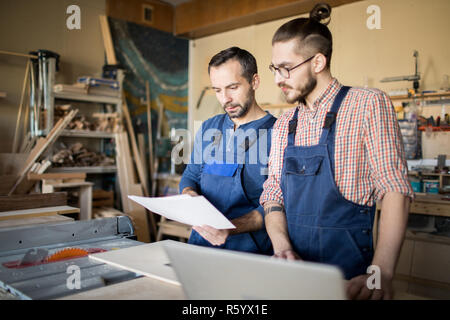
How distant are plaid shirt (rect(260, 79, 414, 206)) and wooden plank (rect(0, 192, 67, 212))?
153 cm

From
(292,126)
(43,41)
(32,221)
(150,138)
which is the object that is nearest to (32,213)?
(32,221)

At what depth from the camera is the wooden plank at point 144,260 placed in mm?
1105

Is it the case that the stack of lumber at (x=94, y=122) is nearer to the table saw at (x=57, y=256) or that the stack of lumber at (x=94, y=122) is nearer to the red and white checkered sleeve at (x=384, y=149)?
the table saw at (x=57, y=256)

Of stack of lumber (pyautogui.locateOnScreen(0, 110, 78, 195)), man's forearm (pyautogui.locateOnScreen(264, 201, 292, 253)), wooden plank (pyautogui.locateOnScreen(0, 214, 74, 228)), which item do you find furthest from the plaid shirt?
stack of lumber (pyautogui.locateOnScreen(0, 110, 78, 195))

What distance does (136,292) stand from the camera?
3.26 feet

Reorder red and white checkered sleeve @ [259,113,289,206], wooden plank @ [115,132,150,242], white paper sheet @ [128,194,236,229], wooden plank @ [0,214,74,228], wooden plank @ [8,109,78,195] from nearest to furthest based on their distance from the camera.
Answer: white paper sheet @ [128,194,236,229], red and white checkered sleeve @ [259,113,289,206], wooden plank @ [0,214,74,228], wooden plank @ [8,109,78,195], wooden plank @ [115,132,150,242]

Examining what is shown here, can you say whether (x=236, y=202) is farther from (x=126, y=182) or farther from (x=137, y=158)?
(x=137, y=158)

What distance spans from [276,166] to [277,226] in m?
0.24

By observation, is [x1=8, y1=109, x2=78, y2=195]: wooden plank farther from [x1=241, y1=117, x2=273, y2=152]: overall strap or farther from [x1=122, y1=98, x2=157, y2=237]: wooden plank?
[x1=241, y1=117, x2=273, y2=152]: overall strap

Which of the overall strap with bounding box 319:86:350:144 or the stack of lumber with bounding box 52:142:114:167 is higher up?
the overall strap with bounding box 319:86:350:144

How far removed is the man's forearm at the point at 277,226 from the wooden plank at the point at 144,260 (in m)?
0.38

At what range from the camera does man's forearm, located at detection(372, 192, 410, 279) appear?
3.56ft

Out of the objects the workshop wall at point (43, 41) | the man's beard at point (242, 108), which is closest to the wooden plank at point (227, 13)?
the workshop wall at point (43, 41)
